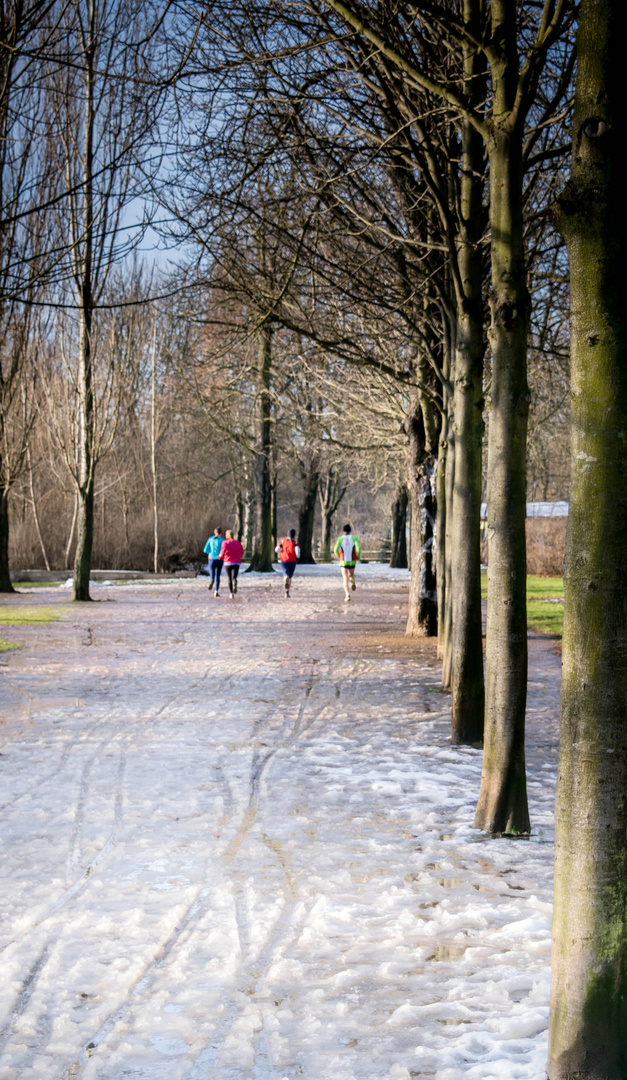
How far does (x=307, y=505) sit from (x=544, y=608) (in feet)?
68.8

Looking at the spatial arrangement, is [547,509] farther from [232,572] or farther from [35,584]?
[35,584]

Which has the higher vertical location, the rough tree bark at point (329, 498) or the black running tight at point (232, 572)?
the rough tree bark at point (329, 498)

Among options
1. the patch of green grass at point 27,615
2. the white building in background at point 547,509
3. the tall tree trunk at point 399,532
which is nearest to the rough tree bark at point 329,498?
the tall tree trunk at point 399,532

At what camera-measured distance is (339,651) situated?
15047mm

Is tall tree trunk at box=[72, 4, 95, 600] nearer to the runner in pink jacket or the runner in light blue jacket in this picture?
the runner in pink jacket

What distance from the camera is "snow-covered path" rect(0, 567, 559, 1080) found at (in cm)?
342

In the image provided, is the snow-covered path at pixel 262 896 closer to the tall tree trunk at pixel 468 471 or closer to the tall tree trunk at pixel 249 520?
the tall tree trunk at pixel 468 471

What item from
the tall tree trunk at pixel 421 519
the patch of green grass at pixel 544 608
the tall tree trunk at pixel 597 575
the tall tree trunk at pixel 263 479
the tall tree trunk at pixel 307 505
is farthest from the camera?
the tall tree trunk at pixel 307 505

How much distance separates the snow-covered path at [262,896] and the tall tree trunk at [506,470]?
1.40 feet

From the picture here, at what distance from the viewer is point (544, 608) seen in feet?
77.5

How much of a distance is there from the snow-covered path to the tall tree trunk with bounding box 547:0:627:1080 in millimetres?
434

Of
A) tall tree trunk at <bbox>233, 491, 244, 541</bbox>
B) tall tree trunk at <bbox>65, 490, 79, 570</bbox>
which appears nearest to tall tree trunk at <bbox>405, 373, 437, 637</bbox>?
tall tree trunk at <bbox>65, 490, 79, 570</bbox>

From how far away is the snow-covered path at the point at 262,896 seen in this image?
11.2 ft

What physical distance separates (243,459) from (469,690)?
35241 millimetres
